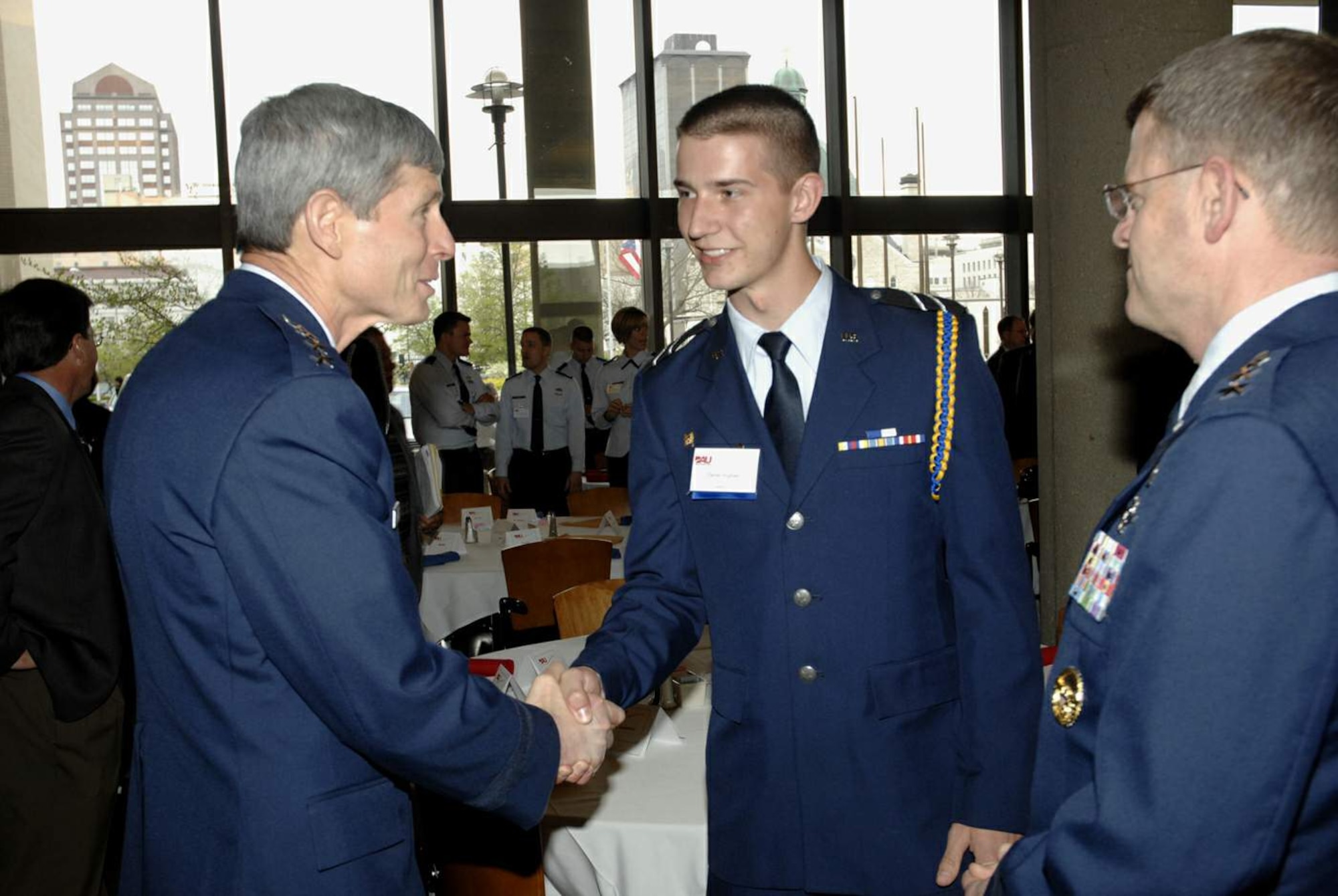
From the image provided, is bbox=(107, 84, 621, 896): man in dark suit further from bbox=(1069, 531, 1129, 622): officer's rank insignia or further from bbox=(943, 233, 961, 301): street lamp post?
bbox=(943, 233, 961, 301): street lamp post

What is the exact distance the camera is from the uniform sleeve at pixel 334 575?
1487 millimetres

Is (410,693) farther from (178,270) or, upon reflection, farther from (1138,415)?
(178,270)

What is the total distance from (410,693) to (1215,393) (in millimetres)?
1069

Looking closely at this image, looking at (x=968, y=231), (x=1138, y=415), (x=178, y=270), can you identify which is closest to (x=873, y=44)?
(x=968, y=231)

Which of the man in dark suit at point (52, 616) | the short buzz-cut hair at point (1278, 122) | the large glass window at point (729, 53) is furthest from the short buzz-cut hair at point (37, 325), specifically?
the large glass window at point (729, 53)

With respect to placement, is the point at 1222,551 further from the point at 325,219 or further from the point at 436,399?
the point at 436,399

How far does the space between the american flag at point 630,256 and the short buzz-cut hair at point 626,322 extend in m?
1.50

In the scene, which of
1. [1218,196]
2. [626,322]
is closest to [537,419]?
[626,322]

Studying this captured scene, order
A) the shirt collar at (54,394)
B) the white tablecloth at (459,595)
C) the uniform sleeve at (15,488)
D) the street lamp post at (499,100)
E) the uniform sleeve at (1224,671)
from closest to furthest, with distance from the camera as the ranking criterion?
the uniform sleeve at (1224,671) < the uniform sleeve at (15,488) < the shirt collar at (54,394) < the white tablecloth at (459,595) < the street lamp post at (499,100)

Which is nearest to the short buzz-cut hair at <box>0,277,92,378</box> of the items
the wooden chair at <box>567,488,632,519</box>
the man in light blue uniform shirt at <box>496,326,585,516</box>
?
the wooden chair at <box>567,488,632,519</box>

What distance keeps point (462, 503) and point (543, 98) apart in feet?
20.1

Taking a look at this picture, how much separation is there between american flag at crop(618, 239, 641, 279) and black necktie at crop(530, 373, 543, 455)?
8.70 ft

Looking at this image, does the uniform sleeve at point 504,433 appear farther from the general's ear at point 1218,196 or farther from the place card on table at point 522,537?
the general's ear at point 1218,196

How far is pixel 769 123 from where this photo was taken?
214 cm
